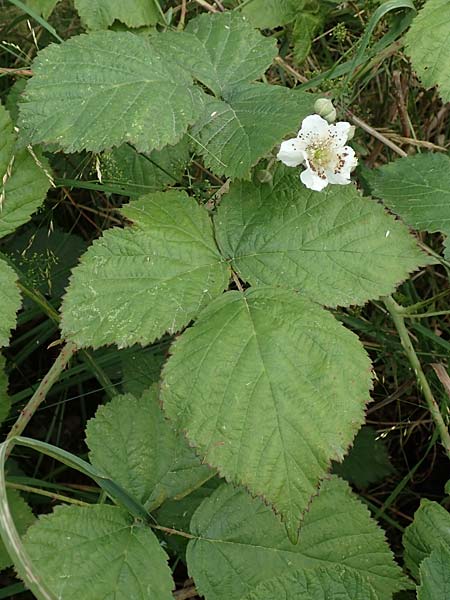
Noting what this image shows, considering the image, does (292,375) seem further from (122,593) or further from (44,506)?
(44,506)

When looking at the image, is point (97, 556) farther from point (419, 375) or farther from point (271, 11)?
point (271, 11)

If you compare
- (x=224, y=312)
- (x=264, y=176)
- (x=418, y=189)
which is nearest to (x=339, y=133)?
(x=264, y=176)

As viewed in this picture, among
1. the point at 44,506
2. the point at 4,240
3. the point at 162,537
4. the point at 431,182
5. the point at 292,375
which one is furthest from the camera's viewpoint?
the point at 4,240

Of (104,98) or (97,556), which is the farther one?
(104,98)

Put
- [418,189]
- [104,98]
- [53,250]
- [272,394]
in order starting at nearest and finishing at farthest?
[272,394] < [104,98] < [418,189] < [53,250]

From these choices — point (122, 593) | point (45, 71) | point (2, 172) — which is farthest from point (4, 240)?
point (122, 593)

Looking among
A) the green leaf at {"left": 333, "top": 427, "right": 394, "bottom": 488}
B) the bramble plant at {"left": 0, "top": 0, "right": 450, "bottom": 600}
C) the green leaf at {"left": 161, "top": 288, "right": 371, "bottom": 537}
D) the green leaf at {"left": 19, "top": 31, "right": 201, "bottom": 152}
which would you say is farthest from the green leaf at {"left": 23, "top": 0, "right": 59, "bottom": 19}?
the green leaf at {"left": 333, "top": 427, "right": 394, "bottom": 488}

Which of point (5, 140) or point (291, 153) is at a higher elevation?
point (5, 140)

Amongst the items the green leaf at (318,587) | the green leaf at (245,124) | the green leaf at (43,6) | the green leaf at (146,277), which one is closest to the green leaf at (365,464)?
the green leaf at (318,587)
